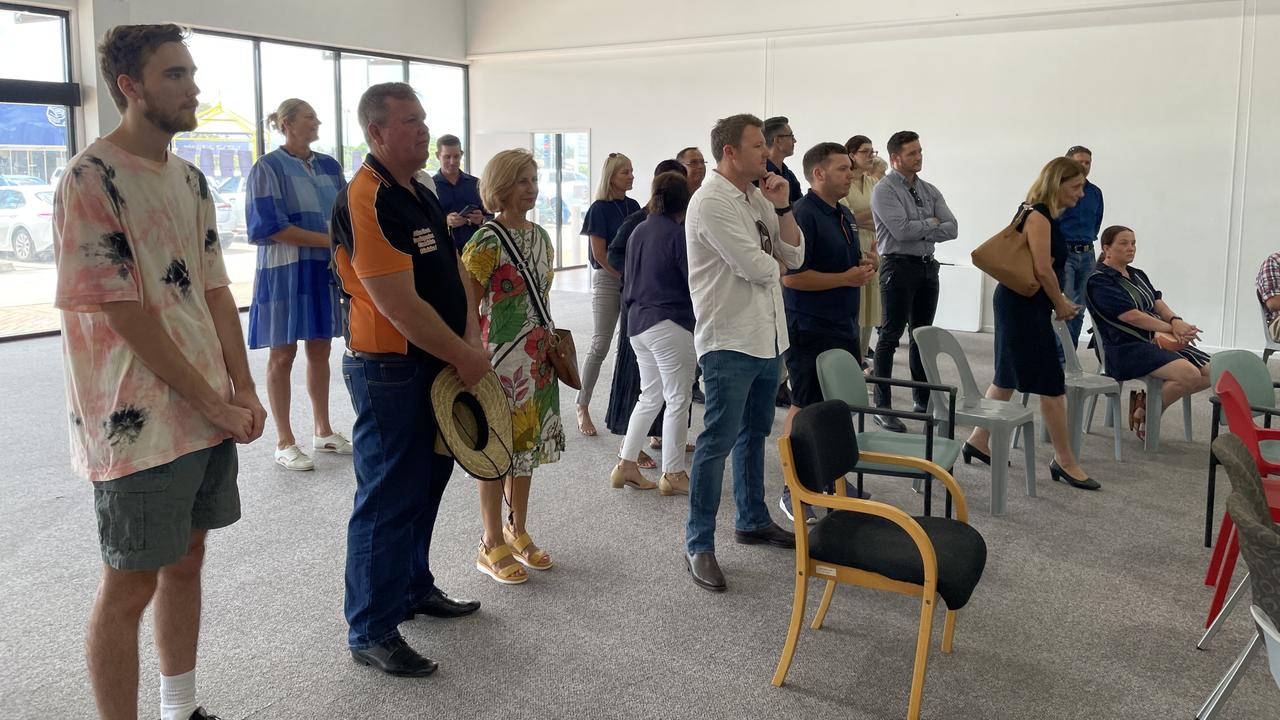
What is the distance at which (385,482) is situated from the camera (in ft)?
9.00

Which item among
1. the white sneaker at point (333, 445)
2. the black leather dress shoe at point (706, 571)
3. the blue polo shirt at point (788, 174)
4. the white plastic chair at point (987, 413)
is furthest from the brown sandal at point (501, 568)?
the blue polo shirt at point (788, 174)

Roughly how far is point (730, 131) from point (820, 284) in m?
1.02

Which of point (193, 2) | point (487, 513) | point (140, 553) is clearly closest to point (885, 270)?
point (487, 513)

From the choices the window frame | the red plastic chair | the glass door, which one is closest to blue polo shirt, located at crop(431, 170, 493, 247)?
the red plastic chair

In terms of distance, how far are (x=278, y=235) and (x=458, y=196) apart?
1585 mm

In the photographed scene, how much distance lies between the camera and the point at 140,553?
83.3 inches

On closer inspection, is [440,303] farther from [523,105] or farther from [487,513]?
[523,105]

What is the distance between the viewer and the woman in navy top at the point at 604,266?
Result: 568 centimetres

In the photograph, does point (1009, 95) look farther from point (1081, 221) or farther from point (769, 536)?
point (769, 536)

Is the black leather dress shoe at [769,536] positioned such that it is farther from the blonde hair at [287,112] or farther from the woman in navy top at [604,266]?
the blonde hair at [287,112]

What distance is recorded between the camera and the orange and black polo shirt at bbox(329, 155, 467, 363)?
256 centimetres

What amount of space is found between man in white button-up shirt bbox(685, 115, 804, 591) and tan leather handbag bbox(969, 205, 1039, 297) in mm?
1380

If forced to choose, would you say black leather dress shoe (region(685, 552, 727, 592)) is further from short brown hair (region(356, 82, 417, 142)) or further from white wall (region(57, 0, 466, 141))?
white wall (region(57, 0, 466, 141))

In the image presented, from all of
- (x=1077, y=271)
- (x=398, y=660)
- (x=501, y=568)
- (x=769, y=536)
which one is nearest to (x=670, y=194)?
(x=769, y=536)
